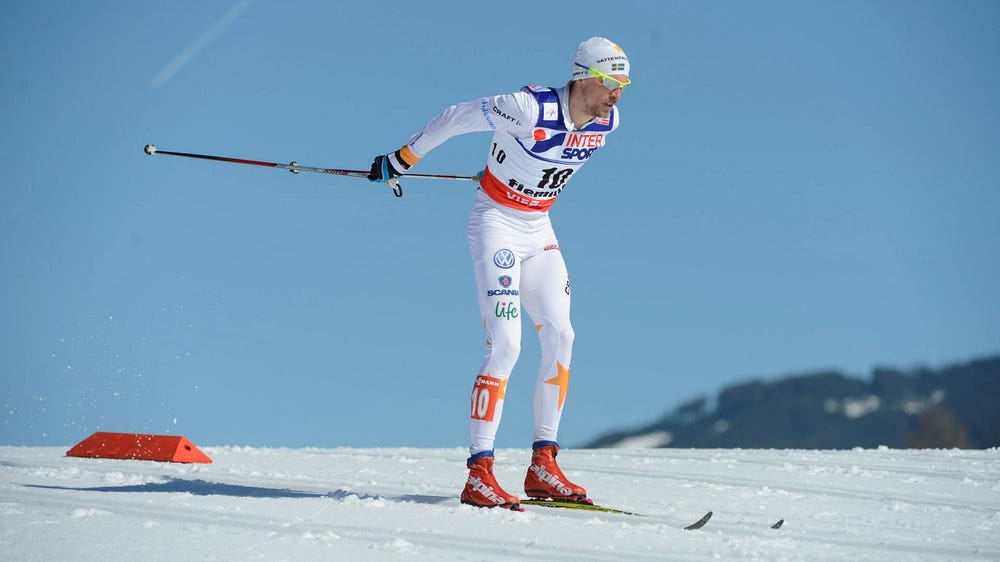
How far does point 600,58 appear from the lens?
570 cm

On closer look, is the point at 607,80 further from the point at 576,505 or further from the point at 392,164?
the point at 576,505

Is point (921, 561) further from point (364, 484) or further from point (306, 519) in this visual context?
point (364, 484)

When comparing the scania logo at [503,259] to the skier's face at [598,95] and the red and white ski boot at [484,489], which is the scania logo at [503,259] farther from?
the red and white ski boot at [484,489]

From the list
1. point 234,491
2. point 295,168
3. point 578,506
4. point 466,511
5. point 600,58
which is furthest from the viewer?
point 295,168

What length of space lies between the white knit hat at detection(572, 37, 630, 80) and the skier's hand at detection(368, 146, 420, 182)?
3.39ft

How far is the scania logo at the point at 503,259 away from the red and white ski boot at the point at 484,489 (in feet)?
3.21

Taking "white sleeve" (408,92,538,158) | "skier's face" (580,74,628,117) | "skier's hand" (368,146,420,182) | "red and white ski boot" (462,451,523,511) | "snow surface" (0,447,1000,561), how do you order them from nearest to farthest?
"snow surface" (0,447,1000,561), "red and white ski boot" (462,451,523,511), "white sleeve" (408,92,538,158), "skier's face" (580,74,628,117), "skier's hand" (368,146,420,182)

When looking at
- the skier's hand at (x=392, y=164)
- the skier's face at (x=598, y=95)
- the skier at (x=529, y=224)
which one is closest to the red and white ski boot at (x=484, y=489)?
the skier at (x=529, y=224)

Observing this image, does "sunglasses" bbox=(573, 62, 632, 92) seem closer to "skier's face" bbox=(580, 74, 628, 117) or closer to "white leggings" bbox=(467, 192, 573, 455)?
"skier's face" bbox=(580, 74, 628, 117)

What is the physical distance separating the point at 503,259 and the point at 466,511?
1.34m

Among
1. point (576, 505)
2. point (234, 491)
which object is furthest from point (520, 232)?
point (234, 491)

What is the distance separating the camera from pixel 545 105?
18.6 feet

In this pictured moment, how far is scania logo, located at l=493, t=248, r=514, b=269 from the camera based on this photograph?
5.75 meters

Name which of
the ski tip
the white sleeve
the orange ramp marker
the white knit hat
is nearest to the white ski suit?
the white sleeve
